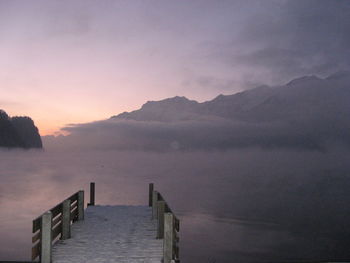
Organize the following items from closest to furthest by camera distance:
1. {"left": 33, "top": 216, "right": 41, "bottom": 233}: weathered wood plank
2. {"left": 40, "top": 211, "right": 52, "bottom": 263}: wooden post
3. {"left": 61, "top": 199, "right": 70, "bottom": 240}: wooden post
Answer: {"left": 33, "top": 216, "right": 41, "bottom": 233}: weathered wood plank → {"left": 40, "top": 211, "right": 52, "bottom": 263}: wooden post → {"left": 61, "top": 199, "right": 70, "bottom": 240}: wooden post

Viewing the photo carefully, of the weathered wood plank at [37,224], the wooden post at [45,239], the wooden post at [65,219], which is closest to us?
the weathered wood plank at [37,224]

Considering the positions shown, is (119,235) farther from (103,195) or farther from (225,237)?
(103,195)

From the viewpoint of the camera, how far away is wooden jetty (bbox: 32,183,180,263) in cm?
878

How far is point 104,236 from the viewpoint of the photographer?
11711 mm

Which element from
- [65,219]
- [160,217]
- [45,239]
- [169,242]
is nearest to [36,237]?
[45,239]

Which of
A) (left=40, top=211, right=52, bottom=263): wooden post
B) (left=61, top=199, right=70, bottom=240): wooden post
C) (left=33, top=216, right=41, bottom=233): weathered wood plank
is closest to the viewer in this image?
(left=33, top=216, right=41, bottom=233): weathered wood plank

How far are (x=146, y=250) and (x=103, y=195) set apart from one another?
7973cm

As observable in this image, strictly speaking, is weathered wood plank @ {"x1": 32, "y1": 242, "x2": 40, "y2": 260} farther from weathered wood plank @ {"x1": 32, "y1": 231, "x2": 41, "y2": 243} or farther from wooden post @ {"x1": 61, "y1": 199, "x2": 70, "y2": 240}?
wooden post @ {"x1": 61, "y1": 199, "x2": 70, "y2": 240}

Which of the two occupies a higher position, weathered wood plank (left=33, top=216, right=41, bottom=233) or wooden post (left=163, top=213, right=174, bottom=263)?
weathered wood plank (left=33, top=216, right=41, bottom=233)

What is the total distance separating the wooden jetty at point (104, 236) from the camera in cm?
878

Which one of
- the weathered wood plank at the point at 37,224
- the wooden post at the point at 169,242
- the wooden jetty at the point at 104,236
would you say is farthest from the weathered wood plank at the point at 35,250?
the wooden post at the point at 169,242

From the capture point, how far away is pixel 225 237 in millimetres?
42375

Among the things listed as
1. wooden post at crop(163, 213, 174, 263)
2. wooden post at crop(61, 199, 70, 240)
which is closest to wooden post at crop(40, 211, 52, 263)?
wooden post at crop(61, 199, 70, 240)

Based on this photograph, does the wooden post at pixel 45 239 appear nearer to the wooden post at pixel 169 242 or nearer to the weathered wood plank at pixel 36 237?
the weathered wood plank at pixel 36 237
